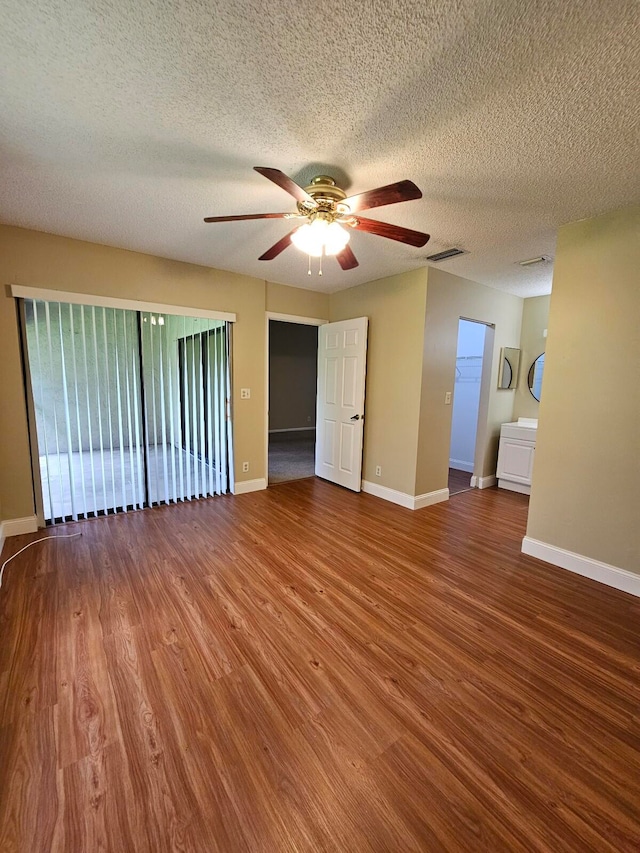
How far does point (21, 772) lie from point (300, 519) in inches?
95.8

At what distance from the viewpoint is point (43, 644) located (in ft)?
5.93

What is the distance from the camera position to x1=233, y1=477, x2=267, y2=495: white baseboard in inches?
165

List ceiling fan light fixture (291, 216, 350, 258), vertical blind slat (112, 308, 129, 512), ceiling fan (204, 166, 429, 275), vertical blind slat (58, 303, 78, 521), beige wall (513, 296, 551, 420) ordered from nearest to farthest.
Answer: ceiling fan (204, 166, 429, 275), ceiling fan light fixture (291, 216, 350, 258), vertical blind slat (58, 303, 78, 521), vertical blind slat (112, 308, 129, 512), beige wall (513, 296, 551, 420)

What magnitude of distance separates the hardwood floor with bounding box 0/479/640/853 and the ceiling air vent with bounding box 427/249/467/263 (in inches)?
104

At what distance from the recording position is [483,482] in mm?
4711

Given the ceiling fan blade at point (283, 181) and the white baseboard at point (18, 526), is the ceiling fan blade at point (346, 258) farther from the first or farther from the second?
the white baseboard at point (18, 526)

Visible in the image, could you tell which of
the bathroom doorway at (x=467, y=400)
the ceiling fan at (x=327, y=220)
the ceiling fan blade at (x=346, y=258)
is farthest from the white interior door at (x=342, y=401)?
the ceiling fan at (x=327, y=220)

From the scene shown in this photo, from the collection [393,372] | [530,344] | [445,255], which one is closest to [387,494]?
[393,372]

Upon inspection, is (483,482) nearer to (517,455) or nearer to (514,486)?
(514,486)

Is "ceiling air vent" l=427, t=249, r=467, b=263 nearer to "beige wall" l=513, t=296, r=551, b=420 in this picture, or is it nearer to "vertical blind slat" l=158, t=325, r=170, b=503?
"beige wall" l=513, t=296, r=551, b=420

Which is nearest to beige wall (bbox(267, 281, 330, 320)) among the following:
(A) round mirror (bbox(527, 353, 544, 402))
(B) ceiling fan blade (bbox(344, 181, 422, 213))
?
(B) ceiling fan blade (bbox(344, 181, 422, 213))

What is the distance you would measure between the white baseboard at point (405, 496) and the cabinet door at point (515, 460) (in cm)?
103

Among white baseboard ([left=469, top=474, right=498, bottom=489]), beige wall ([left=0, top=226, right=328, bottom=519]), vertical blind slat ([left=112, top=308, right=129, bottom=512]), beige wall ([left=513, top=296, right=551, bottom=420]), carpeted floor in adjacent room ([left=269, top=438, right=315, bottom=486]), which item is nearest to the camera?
beige wall ([left=0, top=226, right=328, bottom=519])

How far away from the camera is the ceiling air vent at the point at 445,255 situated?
3066mm
